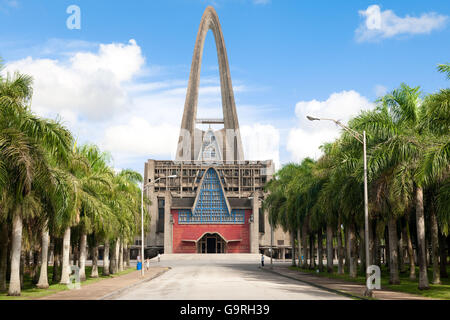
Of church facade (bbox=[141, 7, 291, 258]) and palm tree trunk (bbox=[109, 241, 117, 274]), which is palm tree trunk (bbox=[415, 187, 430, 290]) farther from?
church facade (bbox=[141, 7, 291, 258])

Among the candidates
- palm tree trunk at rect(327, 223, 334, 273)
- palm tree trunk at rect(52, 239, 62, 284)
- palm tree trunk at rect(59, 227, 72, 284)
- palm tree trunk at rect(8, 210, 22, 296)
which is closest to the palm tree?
palm tree trunk at rect(8, 210, 22, 296)

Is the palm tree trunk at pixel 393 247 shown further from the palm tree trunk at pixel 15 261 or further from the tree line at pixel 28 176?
the palm tree trunk at pixel 15 261

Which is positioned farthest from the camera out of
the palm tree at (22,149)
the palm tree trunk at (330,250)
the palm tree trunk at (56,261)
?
the palm tree trunk at (330,250)

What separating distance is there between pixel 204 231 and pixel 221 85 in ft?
190

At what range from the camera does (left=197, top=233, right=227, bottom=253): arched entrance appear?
109062 mm

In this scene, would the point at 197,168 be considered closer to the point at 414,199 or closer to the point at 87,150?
the point at 87,150

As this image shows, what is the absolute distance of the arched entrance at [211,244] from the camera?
358 ft

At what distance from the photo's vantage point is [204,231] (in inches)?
4252

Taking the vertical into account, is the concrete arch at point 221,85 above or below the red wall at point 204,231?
above

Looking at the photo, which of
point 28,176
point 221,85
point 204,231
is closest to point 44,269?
point 28,176

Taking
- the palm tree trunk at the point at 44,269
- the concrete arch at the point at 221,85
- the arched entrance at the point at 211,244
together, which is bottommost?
the arched entrance at the point at 211,244

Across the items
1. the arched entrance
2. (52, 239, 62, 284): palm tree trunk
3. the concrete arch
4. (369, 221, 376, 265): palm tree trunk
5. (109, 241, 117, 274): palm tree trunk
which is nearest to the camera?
(52, 239, 62, 284): palm tree trunk

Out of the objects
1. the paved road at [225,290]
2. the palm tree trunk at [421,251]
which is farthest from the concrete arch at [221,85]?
the palm tree trunk at [421,251]
